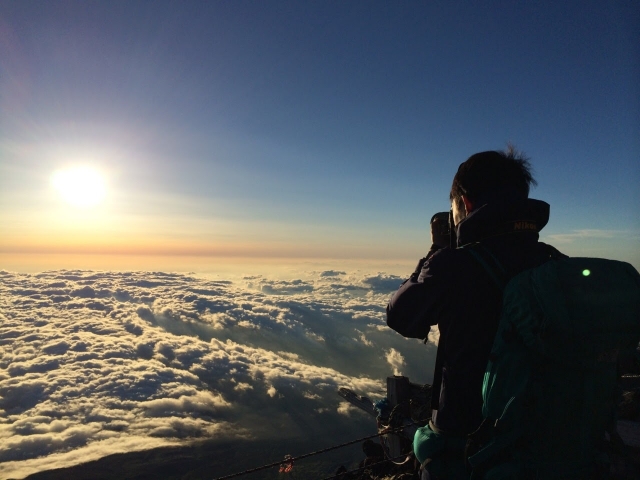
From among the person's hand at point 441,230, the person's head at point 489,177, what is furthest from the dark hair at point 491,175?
the person's hand at point 441,230

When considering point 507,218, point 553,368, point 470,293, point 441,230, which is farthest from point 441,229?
point 553,368

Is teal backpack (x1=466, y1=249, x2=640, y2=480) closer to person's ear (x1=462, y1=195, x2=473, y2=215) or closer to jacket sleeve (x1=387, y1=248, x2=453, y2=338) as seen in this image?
jacket sleeve (x1=387, y1=248, x2=453, y2=338)

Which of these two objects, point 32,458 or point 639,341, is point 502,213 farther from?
point 32,458

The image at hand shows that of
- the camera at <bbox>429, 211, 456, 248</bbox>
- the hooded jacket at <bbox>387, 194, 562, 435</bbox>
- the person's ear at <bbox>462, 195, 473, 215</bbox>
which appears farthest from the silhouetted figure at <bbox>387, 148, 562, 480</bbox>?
the camera at <bbox>429, 211, 456, 248</bbox>

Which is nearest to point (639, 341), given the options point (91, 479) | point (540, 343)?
point (540, 343)

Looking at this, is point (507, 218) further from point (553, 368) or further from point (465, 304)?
point (553, 368)

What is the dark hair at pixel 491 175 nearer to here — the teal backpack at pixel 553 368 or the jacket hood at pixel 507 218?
the jacket hood at pixel 507 218
